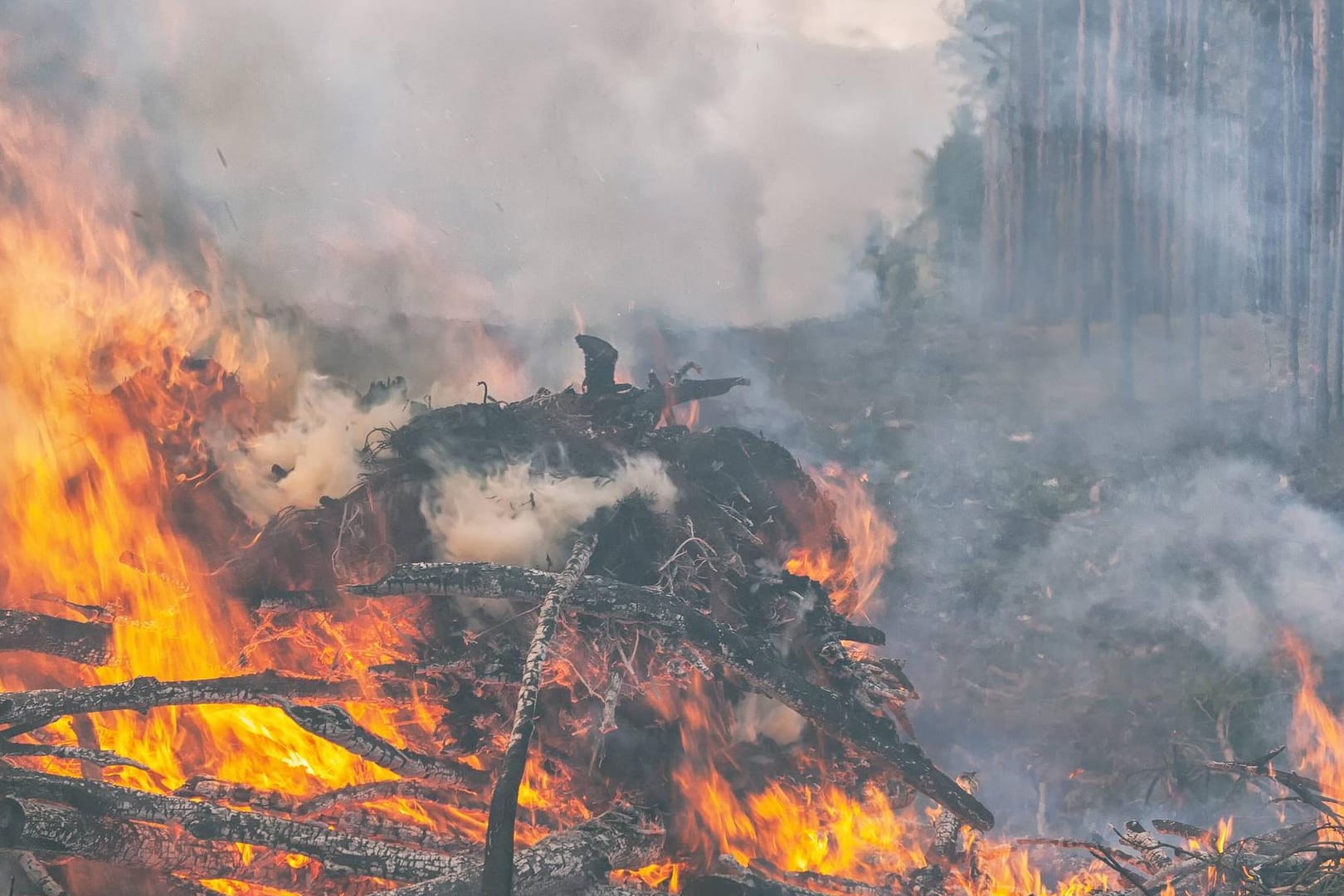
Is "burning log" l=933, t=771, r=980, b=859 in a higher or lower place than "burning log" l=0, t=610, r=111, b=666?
lower

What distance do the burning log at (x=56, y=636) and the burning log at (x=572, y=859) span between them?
3359 millimetres

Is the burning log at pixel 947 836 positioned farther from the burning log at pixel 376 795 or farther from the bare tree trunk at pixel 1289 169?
the bare tree trunk at pixel 1289 169

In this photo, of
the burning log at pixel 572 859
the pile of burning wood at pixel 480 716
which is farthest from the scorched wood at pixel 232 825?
the burning log at pixel 572 859

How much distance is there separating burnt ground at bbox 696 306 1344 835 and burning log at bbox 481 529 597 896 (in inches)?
193

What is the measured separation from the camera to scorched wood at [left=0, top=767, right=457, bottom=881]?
4.77 m

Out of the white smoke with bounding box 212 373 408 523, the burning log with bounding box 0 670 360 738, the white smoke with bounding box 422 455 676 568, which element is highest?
the white smoke with bounding box 212 373 408 523

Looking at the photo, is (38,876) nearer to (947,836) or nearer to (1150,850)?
(947,836)

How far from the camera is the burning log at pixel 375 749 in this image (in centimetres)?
509

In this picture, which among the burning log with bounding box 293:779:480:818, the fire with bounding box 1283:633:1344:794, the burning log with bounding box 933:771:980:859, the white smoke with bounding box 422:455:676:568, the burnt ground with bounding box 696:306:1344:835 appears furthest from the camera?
the burnt ground with bounding box 696:306:1344:835

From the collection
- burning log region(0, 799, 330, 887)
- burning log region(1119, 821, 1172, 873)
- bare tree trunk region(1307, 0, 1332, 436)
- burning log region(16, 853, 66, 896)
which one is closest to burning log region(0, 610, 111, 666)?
burning log region(0, 799, 330, 887)

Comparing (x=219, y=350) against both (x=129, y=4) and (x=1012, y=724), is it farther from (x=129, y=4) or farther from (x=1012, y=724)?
(x=1012, y=724)

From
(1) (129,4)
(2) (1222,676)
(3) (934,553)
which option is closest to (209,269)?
(1) (129,4)

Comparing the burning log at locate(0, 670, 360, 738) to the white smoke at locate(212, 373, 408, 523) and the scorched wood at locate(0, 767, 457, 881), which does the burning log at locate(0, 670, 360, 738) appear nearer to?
the scorched wood at locate(0, 767, 457, 881)

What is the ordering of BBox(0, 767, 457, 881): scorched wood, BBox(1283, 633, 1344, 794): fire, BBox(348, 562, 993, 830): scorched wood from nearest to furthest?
BBox(0, 767, 457, 881): scorched wood < BBox(348, 562, 993, 830): scorched wood < BBox(1283, 633, 1344, 794): fire
